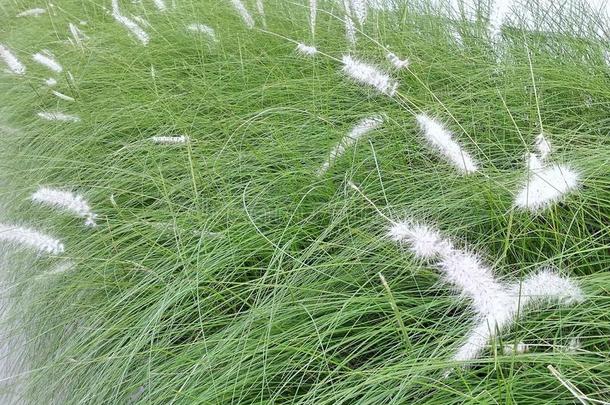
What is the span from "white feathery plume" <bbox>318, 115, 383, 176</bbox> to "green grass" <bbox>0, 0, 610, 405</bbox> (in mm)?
33

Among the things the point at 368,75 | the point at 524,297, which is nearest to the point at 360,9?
the point at 368,75

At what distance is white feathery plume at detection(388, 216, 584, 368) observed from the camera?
69 cm

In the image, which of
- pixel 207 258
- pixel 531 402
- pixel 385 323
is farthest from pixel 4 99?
pixel 531 402

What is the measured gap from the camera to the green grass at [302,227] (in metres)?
0.90

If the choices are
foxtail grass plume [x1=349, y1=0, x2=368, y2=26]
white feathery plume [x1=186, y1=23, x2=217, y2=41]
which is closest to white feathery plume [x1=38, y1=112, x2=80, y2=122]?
white feathery plume [x1=186, y1=23, x2=217, y2=41]

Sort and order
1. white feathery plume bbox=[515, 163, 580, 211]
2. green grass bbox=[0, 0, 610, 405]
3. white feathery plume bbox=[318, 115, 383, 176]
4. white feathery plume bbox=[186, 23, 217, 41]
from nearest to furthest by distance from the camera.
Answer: white feathery plume bbox=[515, 163, 580, 211], green grass bbox=[0, 0, 610, 405], white feathery plume bbox=[318, 115, 383, 176], white feathery plume bbox=[186, 23, 217, 41]

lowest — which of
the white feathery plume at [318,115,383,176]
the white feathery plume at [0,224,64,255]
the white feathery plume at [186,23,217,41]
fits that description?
the white feathery plume at [0,224,64,255]

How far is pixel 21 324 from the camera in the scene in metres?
1.33

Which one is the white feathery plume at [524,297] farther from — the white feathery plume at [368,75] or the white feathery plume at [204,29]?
the white feathery plume at [204,29]

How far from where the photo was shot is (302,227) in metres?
1.17

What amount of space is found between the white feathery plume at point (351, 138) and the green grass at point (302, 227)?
0.03 meters

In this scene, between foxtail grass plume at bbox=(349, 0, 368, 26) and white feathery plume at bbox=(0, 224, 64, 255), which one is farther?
foxtail grass plume at bbox=(349, 0, 368, 26)

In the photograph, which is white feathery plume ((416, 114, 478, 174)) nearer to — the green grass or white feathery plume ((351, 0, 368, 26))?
the green grass

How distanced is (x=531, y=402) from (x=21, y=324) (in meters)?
1.03
